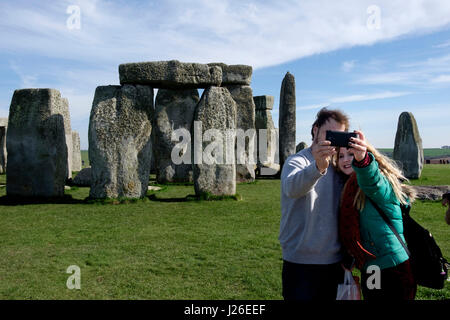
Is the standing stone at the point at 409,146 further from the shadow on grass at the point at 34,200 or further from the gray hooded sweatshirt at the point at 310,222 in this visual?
the gray hooded sweatshirt at the point at 310,222

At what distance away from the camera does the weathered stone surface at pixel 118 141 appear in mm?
7793

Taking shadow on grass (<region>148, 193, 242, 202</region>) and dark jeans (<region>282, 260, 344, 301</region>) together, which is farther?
shadow on grass (<region>148, 193, 242, 202</region>)

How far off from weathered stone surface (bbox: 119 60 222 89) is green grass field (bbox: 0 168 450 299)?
A: 237cm

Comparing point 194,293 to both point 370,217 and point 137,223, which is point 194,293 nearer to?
point 370,217

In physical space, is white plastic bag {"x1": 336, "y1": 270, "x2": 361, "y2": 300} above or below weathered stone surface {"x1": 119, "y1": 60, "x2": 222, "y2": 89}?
below

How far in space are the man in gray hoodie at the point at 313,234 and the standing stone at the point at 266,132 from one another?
12.5 m

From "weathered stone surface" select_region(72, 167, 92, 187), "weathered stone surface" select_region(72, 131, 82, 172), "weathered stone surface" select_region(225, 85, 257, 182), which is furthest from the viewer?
"weathered stone surface" select_region(72, 131, 82, 172)

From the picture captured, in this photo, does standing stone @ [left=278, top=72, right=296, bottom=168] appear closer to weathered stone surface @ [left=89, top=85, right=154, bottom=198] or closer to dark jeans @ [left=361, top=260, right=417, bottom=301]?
weathered stone surface @ [left=89, top=85, right=154, bottom=198]

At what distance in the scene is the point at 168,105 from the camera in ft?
38.8

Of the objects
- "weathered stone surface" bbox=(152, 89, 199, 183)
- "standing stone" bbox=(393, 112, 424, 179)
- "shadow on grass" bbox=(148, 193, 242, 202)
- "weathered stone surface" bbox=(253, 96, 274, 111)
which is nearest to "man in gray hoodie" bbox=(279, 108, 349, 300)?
"shadow on grass" bbox=(148, 193, 242, 202)

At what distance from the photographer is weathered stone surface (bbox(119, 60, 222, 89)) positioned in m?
7.94

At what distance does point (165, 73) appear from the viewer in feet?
26.3
